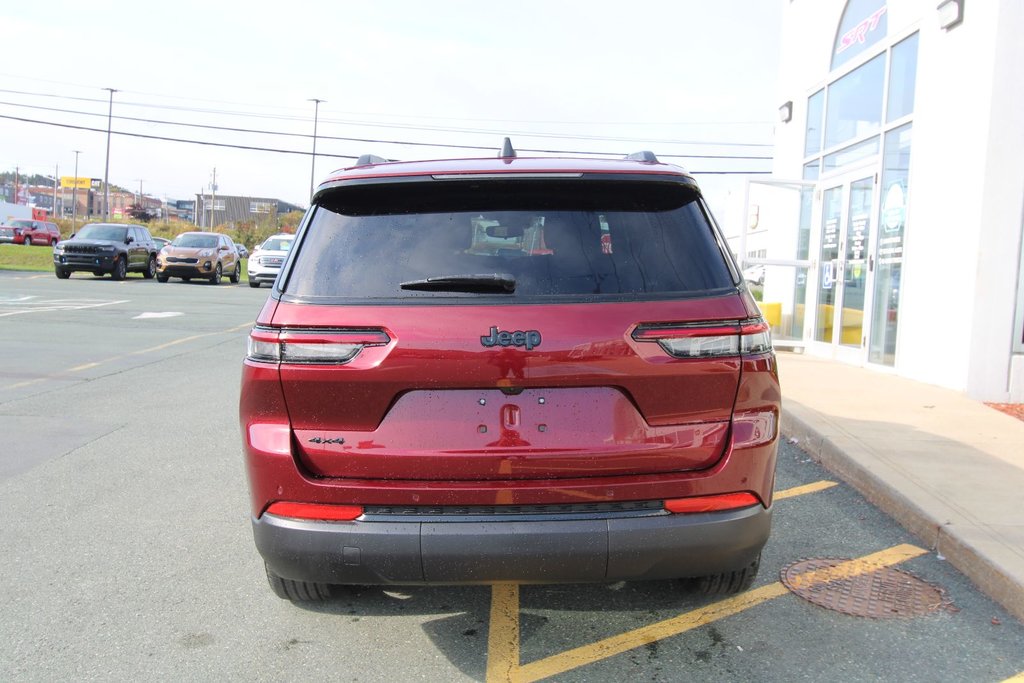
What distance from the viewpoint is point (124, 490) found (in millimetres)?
5211

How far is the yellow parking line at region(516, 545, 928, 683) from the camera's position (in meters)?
3.08

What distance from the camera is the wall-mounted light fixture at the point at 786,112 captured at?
13.6 meters

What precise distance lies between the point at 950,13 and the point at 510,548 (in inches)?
335

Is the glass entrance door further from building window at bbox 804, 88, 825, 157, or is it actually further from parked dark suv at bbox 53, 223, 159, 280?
parked dark suv at bbox 53, 223, 159, 280

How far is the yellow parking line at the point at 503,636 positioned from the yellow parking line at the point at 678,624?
0.17 ft

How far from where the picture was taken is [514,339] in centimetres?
271

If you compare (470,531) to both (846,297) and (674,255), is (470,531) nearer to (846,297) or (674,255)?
(674,255)

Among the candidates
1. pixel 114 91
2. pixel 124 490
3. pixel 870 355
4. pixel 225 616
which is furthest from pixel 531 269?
pixel 114 91

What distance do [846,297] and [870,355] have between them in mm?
1080

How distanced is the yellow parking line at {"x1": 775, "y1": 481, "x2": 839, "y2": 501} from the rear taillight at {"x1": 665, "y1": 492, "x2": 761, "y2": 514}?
2.54m

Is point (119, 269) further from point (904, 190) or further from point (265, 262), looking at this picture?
point (904, 190)

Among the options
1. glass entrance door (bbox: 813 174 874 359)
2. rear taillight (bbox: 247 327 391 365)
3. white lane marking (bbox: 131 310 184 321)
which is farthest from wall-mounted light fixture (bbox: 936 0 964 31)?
white lane marking (bbox: 131 310 184 321)

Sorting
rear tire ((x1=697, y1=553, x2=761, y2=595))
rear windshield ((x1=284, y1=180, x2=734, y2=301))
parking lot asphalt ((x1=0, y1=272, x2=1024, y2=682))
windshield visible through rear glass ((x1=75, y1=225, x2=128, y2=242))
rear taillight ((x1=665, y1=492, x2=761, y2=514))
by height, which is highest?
windshield visible through rear glass ((x1=75, y1=225, x2=128, y2=242))

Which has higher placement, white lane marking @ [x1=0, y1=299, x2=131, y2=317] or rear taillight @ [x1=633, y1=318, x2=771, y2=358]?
rear taillight @ [x1=633, y1=318, x2=771, y2=358]
